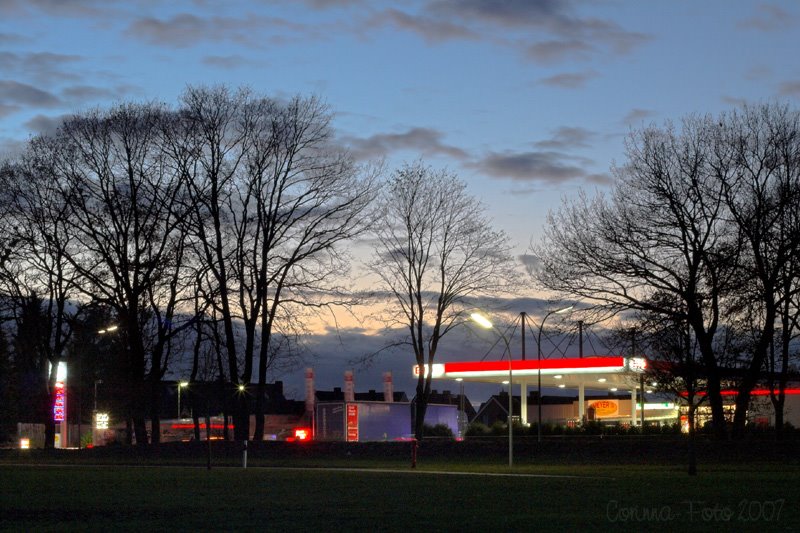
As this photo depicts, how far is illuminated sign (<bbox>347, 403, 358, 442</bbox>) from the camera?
74312 millimetres

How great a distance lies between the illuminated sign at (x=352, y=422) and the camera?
244 ft

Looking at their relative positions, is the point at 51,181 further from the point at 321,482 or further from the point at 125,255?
the point at 321,482

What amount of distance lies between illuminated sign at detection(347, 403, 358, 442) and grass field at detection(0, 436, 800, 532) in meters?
37.1

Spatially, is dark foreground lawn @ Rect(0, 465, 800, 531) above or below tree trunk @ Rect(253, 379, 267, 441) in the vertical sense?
below

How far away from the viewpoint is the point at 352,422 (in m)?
74.3

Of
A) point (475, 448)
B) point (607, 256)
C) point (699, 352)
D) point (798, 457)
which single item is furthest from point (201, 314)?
point (798, 457)

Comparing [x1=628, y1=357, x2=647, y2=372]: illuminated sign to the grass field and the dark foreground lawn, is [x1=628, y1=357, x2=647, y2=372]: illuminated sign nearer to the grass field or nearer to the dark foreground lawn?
the grass field

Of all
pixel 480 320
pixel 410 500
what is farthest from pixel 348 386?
pixel 410 500

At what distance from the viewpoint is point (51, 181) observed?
53219 mm

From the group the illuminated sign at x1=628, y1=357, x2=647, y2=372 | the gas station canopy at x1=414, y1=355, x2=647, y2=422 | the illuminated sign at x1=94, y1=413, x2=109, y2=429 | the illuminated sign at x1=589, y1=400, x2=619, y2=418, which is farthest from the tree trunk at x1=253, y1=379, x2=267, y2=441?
the illuminated sign at x1=589, y1=400, x2=619, y2=418

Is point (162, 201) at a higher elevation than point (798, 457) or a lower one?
higher

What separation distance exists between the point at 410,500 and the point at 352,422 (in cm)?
5243

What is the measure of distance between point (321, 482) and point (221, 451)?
2219cm

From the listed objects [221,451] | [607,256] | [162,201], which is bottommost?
[221,451]
